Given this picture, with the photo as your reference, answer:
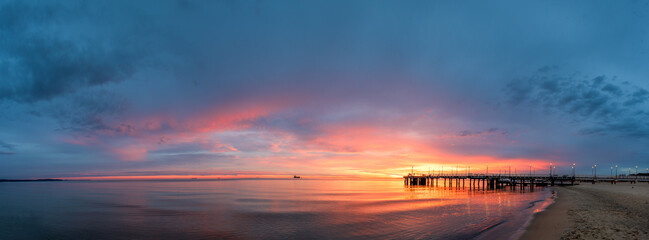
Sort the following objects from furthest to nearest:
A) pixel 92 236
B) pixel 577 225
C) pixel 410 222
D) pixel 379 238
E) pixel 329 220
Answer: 1. pixel 329 220
2. pixel 410 222
3. pixel 92 236
4. pixel 379 238
5. pixel 577 225

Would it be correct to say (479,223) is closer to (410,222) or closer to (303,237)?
(410,222)

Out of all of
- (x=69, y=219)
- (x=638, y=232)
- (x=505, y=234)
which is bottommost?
(x=69, y=219)

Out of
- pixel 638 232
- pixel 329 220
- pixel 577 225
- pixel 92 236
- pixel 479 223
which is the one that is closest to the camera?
pixel 638 232

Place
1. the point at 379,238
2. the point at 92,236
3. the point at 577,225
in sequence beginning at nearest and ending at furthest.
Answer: the point at 577,225, the point at 379,238, the point at 92,236

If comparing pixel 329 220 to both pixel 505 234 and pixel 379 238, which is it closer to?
pixel 379 238

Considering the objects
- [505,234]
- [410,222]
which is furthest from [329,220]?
[505,234]

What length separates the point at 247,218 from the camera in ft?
103

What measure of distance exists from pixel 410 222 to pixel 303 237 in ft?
36.0

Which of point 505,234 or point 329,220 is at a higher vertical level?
point 505,234

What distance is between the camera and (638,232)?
15.7 m

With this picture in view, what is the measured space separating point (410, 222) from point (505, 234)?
9127 millimetres

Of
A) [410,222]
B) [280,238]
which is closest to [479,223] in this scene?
[410,222]

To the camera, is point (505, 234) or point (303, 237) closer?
point (505, 234)

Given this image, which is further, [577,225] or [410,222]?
[410,222]
